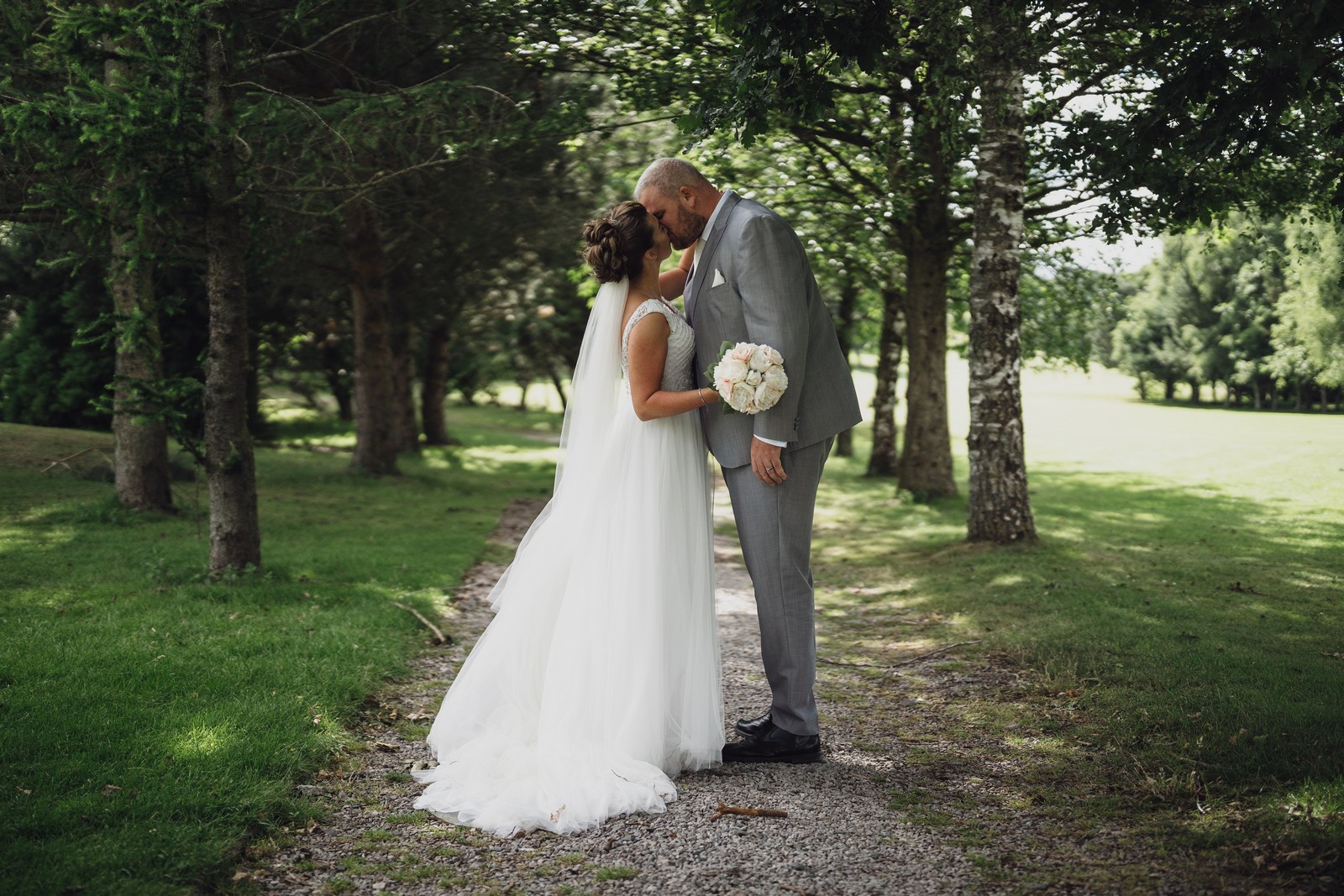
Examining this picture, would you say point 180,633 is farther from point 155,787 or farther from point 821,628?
point 821,628

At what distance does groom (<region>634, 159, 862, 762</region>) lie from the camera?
4207 millimetres

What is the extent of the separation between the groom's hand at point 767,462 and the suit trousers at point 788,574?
3.6 inches

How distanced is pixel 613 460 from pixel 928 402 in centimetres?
1125

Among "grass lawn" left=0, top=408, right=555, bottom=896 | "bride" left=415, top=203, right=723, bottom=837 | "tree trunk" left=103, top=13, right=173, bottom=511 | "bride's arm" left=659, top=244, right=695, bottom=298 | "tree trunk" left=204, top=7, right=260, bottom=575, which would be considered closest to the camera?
"grass lawn" left=0, top=408, right=555, bottom=896

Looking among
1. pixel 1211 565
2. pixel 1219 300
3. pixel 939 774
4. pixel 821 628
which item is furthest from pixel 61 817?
pixel 1219 300

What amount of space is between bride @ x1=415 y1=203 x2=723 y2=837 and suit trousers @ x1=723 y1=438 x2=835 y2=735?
0.83 ft

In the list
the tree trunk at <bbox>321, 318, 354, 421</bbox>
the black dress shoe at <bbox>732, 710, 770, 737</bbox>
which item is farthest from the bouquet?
the tree trunk at <bbox>321, 318, 354, 421</bbox>

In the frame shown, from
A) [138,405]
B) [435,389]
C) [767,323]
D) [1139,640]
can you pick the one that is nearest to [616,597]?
[767,323]

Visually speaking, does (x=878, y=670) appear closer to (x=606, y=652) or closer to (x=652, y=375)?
(x=606, y=652)

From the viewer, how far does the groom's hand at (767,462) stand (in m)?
4.23

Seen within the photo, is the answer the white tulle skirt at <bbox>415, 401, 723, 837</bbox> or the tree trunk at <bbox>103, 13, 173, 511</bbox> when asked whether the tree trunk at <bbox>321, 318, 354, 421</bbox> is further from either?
the white tulle skirt at <bbox>415, 401, 723, 837</bbox>

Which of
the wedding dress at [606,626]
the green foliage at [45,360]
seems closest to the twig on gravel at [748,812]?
the wedding dress at [606,626]

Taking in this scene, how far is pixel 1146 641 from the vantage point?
600 centimetres

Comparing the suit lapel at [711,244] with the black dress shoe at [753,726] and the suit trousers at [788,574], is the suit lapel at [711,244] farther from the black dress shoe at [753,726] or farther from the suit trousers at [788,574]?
the black dress shoe at [753,726]
